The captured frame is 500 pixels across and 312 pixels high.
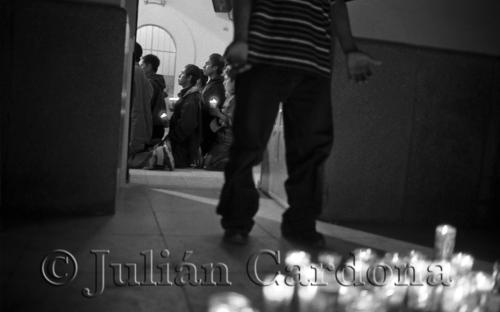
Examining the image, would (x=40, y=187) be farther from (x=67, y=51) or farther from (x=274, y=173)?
(x=274, y=173)

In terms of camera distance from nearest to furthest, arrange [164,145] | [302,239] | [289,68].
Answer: [289,68] → [302,239] → [164,145]

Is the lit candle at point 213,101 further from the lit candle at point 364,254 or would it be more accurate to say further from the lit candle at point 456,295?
the lit candle at point 456,295

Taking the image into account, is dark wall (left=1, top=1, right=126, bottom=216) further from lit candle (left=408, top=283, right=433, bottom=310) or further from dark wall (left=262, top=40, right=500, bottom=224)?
lit candle (left=408, top=283, right=433, bottom=310)

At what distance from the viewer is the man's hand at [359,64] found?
2635mm

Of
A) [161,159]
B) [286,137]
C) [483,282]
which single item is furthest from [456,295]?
[161,159]

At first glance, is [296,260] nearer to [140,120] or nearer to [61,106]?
[61,106]

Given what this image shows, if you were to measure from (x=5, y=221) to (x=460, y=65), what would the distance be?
2865 millimetres

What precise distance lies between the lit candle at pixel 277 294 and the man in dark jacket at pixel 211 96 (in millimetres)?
4756

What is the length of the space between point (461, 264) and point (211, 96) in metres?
4.64

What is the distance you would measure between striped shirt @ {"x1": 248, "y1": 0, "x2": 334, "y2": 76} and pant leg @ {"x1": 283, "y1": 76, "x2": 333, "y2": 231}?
0.14m

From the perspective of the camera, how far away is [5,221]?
9.03 feet

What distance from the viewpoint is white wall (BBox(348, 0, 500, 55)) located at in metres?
3.50

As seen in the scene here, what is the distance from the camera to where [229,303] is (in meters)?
1.78

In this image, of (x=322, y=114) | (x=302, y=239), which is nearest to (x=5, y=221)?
(x=302, y=239)
